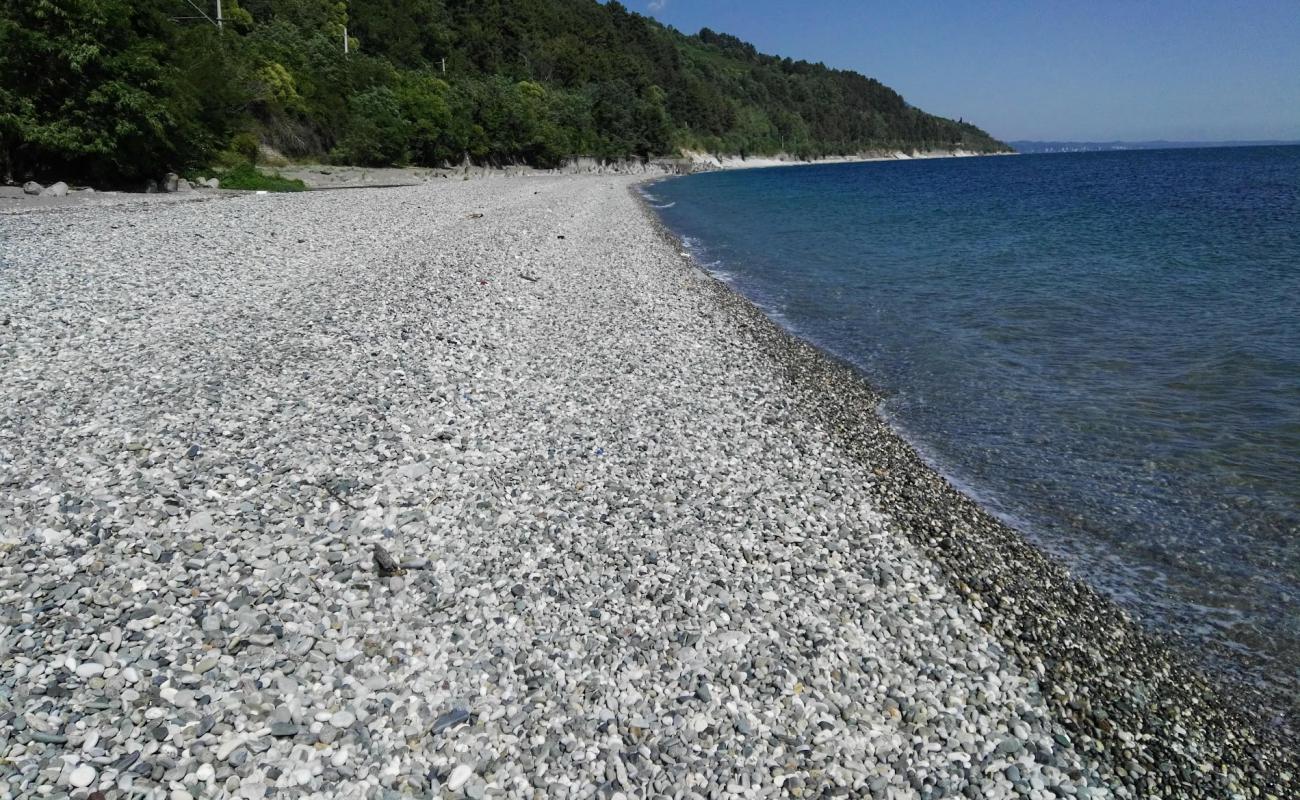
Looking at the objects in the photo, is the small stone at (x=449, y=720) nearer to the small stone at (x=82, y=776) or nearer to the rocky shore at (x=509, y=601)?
the rocky shore at (x=509, y=601)

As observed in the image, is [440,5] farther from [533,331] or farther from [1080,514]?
[1080,514]

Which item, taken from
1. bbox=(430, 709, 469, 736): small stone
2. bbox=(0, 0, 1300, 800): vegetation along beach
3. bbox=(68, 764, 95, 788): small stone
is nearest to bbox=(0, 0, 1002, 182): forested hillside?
bbox=(0, 0, 1300, 800): vegetation along beach

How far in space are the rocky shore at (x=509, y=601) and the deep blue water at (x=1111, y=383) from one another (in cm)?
106

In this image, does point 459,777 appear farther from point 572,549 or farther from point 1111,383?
point 1111,383

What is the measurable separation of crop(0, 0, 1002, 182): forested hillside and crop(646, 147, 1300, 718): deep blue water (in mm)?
23509

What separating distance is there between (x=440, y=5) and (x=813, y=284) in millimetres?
108503

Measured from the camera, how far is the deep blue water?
7429 millimetres

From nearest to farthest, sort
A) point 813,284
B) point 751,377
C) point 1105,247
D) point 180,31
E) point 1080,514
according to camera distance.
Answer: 1. point 1080,514
2. point 751,377
3. point 813,284
4. point 1105,247
5. point 180,31

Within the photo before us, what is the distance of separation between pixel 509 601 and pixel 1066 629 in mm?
4882

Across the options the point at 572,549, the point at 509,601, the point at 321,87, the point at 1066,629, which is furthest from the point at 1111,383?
the point at 321,87

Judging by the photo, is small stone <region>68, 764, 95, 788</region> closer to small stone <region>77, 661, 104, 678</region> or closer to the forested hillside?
small stone <region>77, 661, 104, 678</region>

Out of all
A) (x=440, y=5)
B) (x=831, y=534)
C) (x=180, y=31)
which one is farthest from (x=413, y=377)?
(x=440, y=5)

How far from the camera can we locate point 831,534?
291 inches

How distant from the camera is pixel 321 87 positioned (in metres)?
54.8
